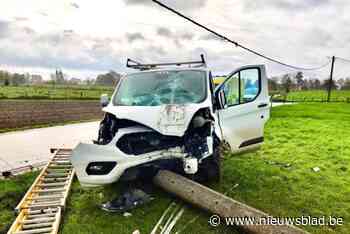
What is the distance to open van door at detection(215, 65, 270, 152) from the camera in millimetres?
5727

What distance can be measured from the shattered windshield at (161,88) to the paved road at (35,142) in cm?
322

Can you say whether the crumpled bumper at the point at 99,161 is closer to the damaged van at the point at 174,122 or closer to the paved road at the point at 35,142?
the damaged van at the point at 174,122

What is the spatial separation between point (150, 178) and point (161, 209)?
86cm

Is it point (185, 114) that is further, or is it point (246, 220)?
point (185, 114)

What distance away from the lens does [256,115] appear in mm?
6023

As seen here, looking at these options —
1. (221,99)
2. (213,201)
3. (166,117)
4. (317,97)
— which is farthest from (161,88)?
(317,97)

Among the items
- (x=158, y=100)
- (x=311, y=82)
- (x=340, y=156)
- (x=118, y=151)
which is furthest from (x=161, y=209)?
(x=311, y=82)

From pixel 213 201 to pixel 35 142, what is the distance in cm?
754

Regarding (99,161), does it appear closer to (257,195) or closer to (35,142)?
(257,195)

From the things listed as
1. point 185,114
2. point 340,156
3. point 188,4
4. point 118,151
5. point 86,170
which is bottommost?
point 340,156

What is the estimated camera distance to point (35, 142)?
1009cm

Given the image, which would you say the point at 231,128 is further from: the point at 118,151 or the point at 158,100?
the point at 118,151

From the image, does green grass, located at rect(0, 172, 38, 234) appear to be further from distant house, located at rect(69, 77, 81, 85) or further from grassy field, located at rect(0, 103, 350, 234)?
distant house, located at rect(69, 77, 81, 85)

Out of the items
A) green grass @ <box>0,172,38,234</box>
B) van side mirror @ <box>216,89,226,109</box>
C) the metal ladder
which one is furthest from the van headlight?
van side mirror @ <box>216,89,226,109</box>
